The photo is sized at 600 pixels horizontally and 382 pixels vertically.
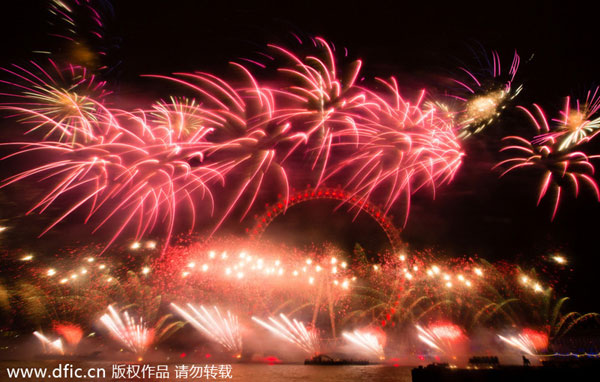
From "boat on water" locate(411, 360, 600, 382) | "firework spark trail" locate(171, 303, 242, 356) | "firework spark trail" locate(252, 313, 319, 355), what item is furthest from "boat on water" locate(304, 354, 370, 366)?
"boat on water" locate(411, 360, 600, 382)

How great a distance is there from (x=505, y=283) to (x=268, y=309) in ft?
69.3

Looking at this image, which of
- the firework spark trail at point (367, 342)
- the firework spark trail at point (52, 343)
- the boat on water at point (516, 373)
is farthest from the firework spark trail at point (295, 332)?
the firework spark trail at point (52, 343)

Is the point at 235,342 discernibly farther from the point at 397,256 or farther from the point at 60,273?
the point at 397,256

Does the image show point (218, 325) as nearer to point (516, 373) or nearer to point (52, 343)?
point (52, 343)

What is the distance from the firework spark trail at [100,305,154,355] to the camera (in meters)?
24.5

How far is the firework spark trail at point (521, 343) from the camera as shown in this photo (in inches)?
936

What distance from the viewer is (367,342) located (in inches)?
1000

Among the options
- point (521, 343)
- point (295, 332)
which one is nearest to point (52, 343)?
point (295, 332)

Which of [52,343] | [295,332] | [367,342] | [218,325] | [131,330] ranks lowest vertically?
[367,342]

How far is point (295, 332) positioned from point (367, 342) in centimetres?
661

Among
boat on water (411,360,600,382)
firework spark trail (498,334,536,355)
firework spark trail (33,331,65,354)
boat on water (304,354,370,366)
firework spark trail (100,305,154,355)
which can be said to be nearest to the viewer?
boat on water (411,360,600,382)

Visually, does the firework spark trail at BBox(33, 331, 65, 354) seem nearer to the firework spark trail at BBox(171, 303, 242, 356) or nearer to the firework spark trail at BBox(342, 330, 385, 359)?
the firework spark trail at BBox(171, 303, 242, 356)

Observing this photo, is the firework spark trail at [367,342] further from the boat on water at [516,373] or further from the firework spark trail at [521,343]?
the boat on water at [516,373]

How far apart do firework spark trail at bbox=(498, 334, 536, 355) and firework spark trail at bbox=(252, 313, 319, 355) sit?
55.7 ft
